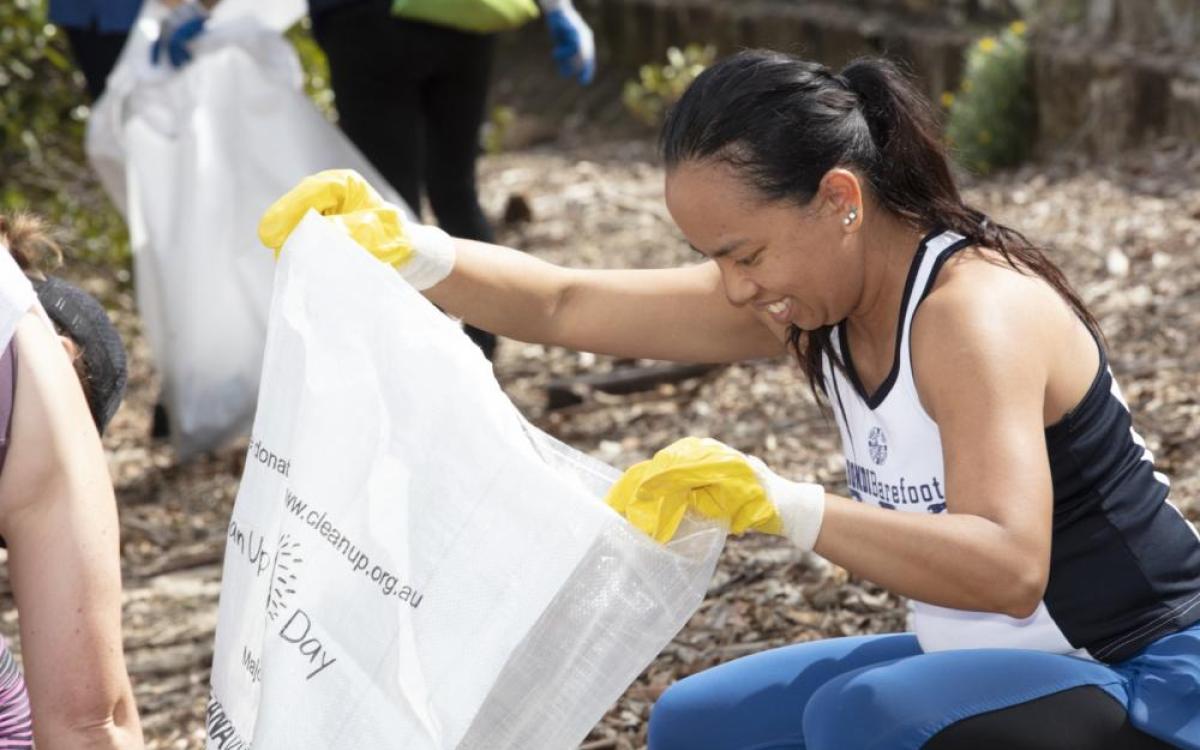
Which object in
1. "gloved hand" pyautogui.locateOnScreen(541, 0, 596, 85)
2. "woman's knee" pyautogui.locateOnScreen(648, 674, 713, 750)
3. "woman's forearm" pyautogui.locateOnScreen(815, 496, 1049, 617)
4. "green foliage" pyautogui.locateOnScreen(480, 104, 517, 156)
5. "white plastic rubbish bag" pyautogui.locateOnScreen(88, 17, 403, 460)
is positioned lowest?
"green foliage" pyautogui.locateOnScreen(480, 104, 517, 156)

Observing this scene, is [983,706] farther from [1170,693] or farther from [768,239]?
[768,239]

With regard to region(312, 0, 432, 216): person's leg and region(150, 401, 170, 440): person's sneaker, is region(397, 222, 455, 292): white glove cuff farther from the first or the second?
region(150, 401, 170, 440): person's sneaker

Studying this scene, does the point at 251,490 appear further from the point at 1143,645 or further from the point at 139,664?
the point at 139,664

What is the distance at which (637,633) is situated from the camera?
1.68 m

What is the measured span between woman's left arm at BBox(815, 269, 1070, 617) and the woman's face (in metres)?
0.14

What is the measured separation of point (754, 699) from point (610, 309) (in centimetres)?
52

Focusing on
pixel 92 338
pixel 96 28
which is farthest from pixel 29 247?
pixel 96 28

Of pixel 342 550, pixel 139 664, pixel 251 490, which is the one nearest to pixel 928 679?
pixel 342 550

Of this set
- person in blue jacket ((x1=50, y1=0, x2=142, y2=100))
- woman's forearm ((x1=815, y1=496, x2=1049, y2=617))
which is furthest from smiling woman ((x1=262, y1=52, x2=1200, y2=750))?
person in blue jacket ((x1=50, y1=0, x2=142, y2=100))

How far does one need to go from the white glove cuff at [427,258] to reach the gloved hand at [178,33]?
6.54 ft

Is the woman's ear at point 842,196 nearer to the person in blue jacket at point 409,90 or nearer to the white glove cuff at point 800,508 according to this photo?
the white glove cuff at point 800,508

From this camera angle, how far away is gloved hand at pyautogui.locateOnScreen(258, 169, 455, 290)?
198 cm

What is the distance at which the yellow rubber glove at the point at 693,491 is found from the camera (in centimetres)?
162

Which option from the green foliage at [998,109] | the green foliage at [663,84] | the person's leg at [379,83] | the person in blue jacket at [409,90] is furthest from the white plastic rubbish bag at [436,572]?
the green foliage at [663,84]
